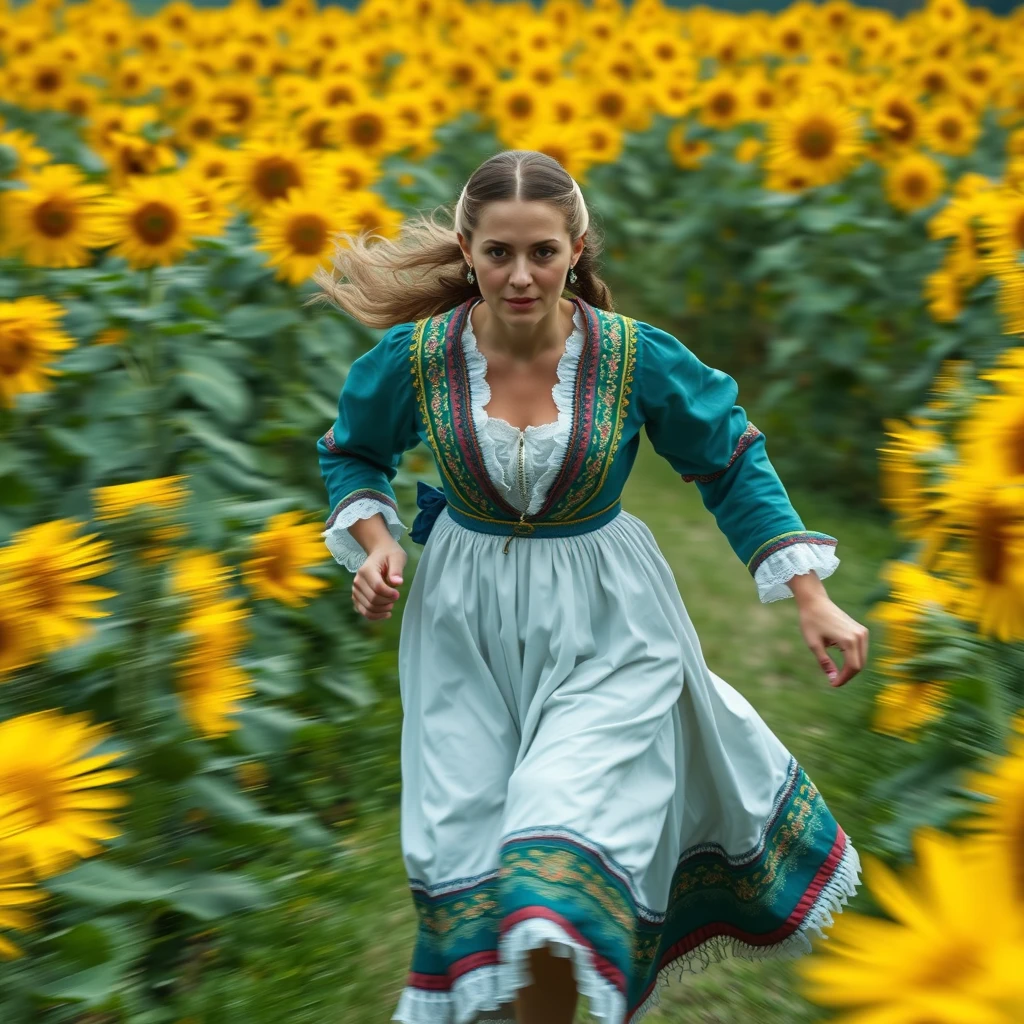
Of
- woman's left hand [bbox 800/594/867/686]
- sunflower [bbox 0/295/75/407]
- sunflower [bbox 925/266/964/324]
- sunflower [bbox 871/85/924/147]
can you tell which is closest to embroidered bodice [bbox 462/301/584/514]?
woman's left hand [bbox 800/594/867/686]

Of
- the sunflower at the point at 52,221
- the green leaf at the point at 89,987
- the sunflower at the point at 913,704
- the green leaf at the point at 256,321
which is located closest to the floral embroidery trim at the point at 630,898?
the sunflower at the point at 913,704

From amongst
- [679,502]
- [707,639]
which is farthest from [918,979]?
[679,502]

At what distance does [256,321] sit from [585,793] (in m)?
2.32

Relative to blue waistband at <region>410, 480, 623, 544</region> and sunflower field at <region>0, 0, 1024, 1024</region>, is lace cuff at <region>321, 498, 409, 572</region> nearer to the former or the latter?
blue waistband at <region>410, 480, 623, 544</region>

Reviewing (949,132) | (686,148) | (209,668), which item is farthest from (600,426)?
(686,148)

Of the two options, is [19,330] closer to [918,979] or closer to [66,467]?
[66,467]

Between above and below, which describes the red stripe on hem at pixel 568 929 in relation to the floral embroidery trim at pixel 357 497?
below

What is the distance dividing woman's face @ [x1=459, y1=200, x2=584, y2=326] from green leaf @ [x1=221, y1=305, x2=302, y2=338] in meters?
1.75

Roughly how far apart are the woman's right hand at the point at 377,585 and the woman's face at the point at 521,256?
48 centimetres

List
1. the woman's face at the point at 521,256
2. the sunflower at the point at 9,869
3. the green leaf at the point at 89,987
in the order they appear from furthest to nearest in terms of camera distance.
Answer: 1. the woman's face at the point at 521,256
2. the green leaf at the point at 89,987
3. the sunflower at the point at 9,869

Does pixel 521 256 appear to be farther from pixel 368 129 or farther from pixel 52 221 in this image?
pixel 368 129

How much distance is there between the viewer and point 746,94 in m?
7.29

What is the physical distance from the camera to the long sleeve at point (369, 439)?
258 centimetres

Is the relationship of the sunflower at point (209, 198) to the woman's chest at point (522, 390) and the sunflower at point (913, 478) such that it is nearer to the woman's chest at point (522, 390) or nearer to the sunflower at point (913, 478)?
the woman's chest at point (522, 390)
